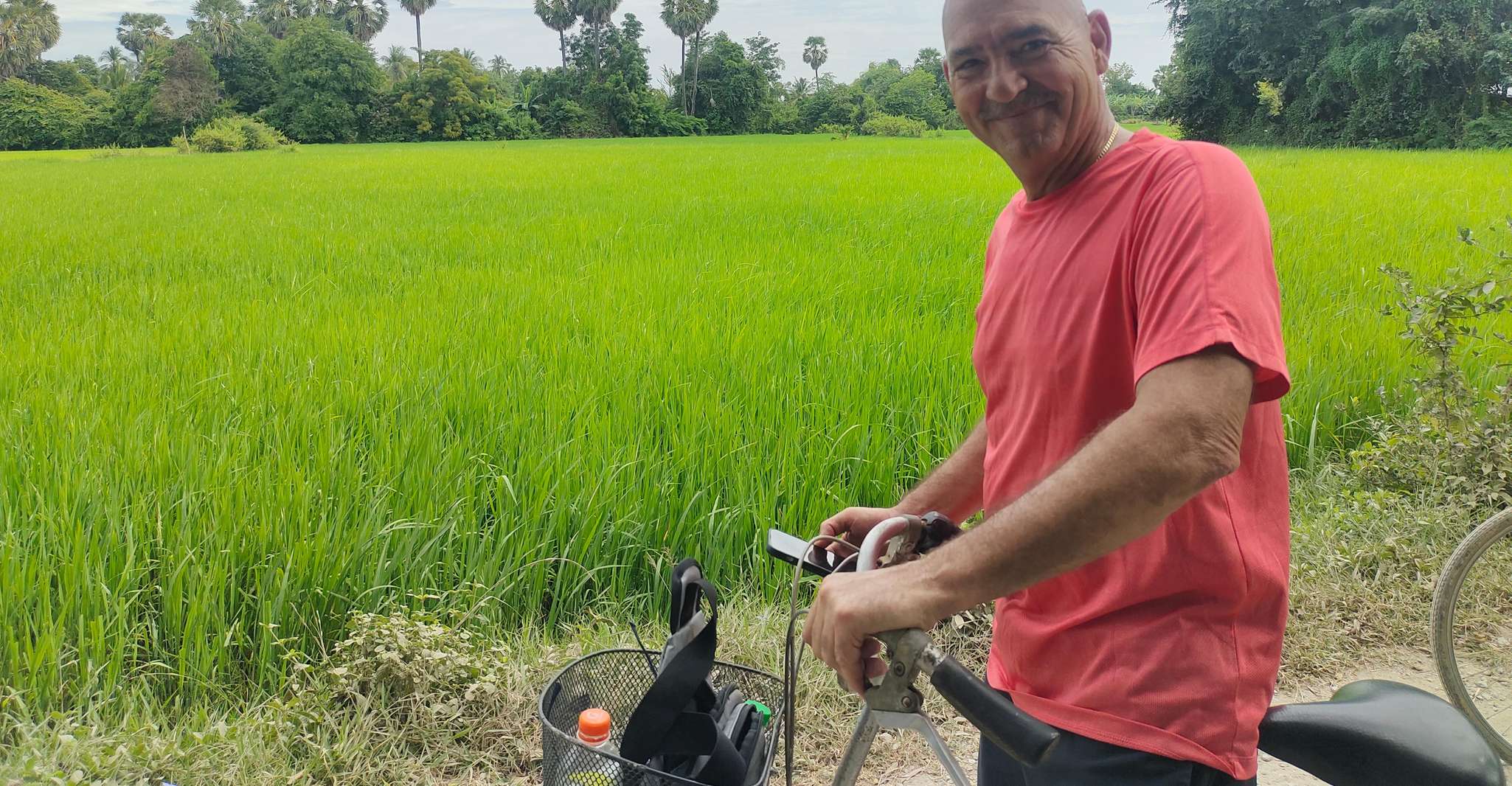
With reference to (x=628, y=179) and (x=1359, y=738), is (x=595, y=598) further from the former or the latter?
(x=628, y=179)

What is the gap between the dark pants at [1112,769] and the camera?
3.39 ft

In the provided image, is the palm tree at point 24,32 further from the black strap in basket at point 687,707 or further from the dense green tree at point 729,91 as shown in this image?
the black strap in basket at point 687,707

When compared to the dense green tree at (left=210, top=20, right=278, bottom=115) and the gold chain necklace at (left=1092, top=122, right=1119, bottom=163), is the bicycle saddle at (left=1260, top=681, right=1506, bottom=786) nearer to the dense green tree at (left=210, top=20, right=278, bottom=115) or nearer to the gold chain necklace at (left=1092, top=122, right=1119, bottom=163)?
the gold chain necklace at (left=1092, top=122, right=1119, bottom=163)

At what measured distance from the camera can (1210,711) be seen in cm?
103

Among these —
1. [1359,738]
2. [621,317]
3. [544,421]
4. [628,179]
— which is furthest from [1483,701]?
[628,179]

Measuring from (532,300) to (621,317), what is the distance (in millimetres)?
791

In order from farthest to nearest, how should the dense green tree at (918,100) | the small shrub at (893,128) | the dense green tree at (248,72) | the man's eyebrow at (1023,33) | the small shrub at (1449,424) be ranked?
the dense green tree at (918,100), the dense green tree at (248,72), the small shrub at (893,128), the small shrub at (1449,424), the man's eyebrow at (1023,33)

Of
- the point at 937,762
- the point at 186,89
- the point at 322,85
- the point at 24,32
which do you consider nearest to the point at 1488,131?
the point at 937,762

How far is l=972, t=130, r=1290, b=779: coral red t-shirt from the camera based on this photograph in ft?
3.15

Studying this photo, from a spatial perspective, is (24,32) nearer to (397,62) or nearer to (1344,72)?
(397,62)

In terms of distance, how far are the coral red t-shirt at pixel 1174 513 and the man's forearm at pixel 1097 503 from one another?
84 mm

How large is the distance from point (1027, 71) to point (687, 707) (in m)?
0.83

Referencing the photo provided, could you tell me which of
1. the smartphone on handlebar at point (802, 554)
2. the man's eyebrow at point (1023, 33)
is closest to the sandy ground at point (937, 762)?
the smartphone on handlebar at point (802, 554)

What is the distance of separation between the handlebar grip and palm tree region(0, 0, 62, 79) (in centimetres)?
7554
